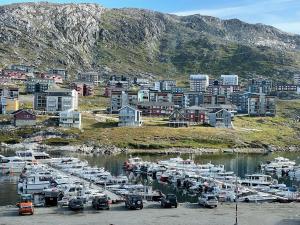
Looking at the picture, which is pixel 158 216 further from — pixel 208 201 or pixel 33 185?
pixel 33 185

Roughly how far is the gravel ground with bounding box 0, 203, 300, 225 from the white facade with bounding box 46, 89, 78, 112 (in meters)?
117

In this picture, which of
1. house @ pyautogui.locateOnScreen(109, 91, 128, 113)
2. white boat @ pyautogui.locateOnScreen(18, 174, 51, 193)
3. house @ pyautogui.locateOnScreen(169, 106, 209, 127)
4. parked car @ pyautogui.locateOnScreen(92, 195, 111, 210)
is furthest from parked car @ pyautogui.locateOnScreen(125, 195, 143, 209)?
house @ pyautogui.locateOnScreen(109, 91, 128, 113)

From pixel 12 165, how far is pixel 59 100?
79.6 m

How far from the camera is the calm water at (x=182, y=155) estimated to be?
6294cm

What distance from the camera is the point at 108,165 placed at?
95.7 meters

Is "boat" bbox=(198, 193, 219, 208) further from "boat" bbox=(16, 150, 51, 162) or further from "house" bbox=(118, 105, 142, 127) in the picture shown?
"house" bbox=(118, 105, 142, 127)

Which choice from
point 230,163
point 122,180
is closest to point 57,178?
point 122,180

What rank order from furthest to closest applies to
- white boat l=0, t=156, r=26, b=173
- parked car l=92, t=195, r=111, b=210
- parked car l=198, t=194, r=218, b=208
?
white boat l=0, t=156, r=26, b=173 < parked car l=198, t=194, r=218, b=208 < parked car l=92, t=195, r=111, b=210

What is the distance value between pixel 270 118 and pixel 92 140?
73.6 metres

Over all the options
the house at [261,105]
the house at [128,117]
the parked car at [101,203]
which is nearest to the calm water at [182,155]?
the parked car at [101,203]

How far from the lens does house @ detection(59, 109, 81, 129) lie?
141875 millimetres

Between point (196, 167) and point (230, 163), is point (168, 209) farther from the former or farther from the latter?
point (230, 163)

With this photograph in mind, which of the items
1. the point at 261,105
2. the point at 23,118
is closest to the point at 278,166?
the point at 23,118

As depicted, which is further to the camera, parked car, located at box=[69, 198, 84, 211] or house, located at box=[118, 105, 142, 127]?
house, located at box=[118, 105, 142, 127]
